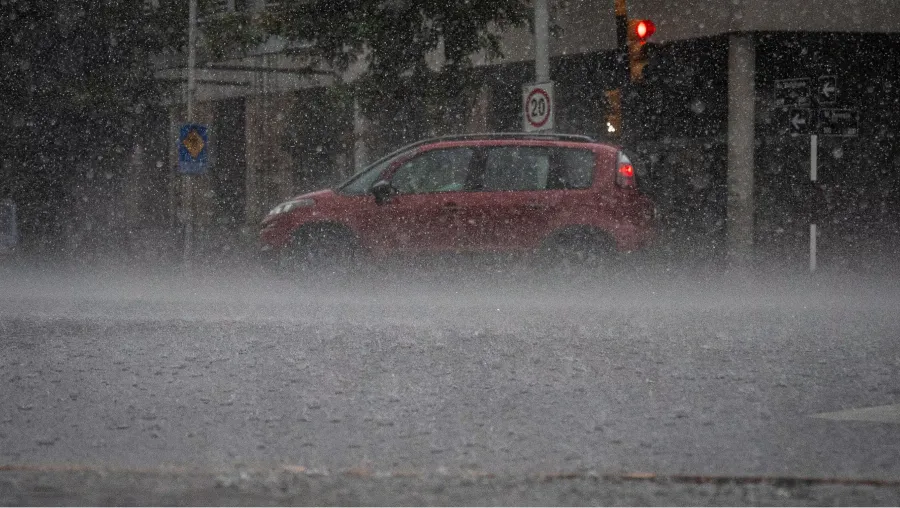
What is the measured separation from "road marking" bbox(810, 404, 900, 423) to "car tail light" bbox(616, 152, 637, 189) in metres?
8.42

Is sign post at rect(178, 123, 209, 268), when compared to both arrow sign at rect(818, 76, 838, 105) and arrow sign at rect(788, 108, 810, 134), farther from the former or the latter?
arrow sign at rect(818, 76, 838, 105)

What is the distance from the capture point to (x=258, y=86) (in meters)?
29.0

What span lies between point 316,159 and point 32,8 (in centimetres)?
681

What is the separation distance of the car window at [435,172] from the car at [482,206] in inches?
0.5

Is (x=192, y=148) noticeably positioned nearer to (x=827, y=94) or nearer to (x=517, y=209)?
(x=517, y=209)

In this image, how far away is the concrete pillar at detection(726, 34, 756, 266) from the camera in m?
20.4

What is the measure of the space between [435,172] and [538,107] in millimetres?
4099

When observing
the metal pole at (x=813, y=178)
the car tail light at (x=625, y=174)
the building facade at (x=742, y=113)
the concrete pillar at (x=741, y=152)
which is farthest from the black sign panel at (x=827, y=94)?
the car tail light at (x=625, y=174)

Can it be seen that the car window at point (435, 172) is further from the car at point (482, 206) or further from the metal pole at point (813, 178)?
the metal pole at point (813, 178)

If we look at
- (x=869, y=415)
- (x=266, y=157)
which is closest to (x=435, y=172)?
(x=869, y=415)

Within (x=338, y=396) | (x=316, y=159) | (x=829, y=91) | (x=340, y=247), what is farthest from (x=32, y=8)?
(x=338, y=396)

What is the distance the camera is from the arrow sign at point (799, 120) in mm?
17859

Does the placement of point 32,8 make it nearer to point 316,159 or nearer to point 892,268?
point 316,159

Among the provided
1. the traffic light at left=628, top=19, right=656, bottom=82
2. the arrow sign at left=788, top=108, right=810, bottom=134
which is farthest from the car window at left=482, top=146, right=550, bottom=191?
the arrow sign at left=788, top=108, right=810, bottom=134
